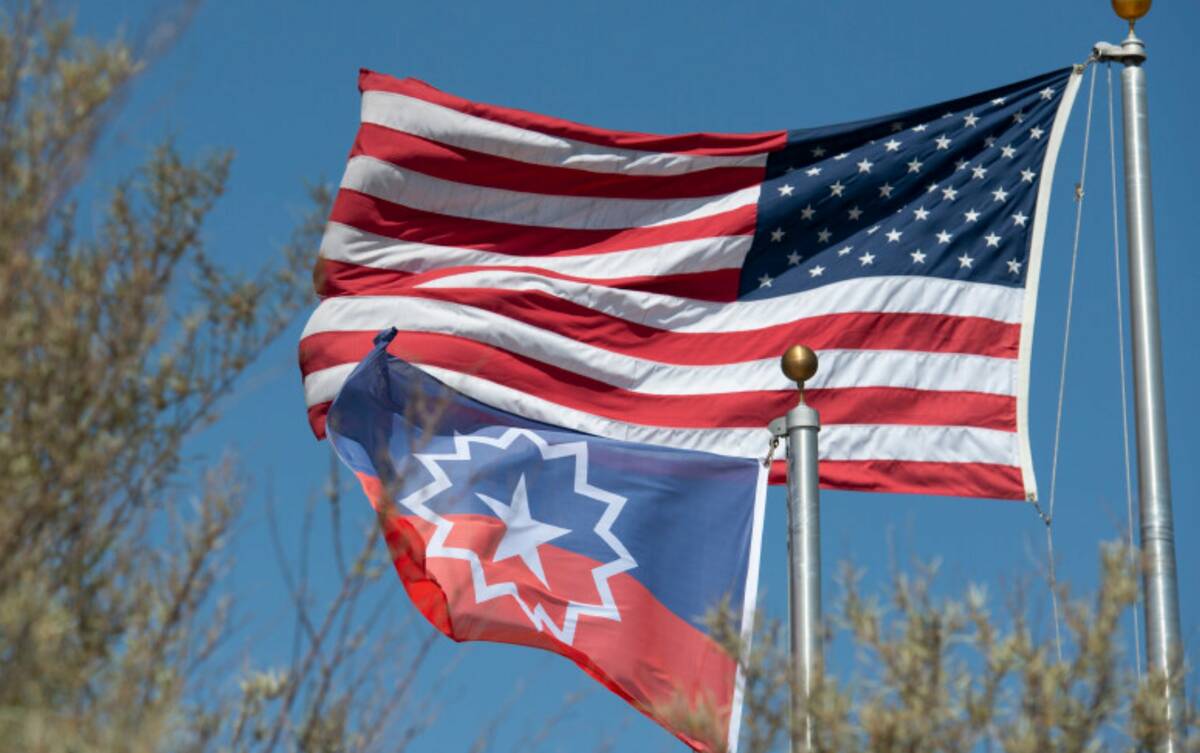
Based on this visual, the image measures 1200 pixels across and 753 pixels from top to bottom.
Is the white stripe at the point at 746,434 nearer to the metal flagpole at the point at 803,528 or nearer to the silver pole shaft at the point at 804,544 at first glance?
the metal flagpole at the point at 803,528

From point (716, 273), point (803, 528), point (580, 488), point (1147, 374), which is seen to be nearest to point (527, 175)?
point (716, 273)

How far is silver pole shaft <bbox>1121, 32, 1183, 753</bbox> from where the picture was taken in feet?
29.5

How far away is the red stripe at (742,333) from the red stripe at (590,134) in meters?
1.08

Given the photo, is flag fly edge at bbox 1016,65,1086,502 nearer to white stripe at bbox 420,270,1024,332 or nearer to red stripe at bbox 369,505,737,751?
white stripe at bbox 420,270,1024,332

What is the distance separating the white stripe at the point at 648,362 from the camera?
1162 cm

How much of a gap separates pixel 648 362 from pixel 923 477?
5.72 feet

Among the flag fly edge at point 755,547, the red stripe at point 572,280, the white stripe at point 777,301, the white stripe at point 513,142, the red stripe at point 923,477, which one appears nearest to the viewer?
the flag fly edge at point 755,547

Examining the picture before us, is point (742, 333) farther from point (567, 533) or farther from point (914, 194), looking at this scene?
point (567, 533)

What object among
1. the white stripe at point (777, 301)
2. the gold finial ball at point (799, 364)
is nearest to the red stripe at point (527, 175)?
the white stripe at point (777, 301)

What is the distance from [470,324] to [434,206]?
3.16 ft

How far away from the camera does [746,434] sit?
457 inches

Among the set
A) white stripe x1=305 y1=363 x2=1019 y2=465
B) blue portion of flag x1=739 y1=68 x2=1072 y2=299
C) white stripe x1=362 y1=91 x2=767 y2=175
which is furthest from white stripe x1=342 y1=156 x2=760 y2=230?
white stripe x1=305 y1=363 x2=1019 y2=465

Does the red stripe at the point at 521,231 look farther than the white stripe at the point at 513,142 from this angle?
No

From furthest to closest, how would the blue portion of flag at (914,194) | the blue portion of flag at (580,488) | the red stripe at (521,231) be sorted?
the red stripe at (521,231) < the blue portion of flag at (914,194) < the blue portion of flag at (580,488)
